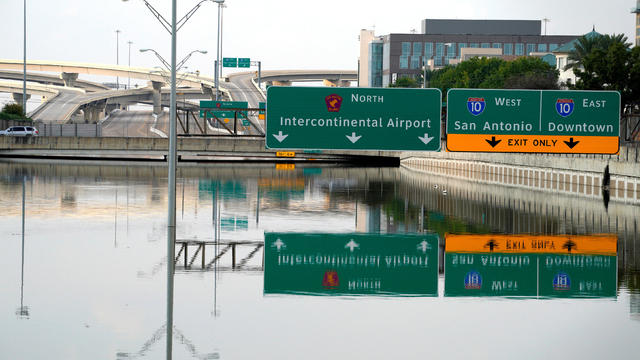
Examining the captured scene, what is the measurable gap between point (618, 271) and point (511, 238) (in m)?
7.31

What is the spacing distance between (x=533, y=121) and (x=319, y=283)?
2375cm

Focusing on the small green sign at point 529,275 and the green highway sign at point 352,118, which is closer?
the small green sign at point 529,275

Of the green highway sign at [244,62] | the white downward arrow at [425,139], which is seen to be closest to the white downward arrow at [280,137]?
the white downward arrow at [425,139]

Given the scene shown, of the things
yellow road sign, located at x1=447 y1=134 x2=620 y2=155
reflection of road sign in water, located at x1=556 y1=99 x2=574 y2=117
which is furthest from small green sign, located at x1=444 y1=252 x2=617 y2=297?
reflection of road sign in water, located at x1=556 y1=99 x2=574 y2=117

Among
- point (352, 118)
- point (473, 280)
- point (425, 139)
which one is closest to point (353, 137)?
point (352, 118)

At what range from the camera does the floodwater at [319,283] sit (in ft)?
44.1

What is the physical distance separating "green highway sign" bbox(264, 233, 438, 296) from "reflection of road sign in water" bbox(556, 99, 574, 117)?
13.5 meters

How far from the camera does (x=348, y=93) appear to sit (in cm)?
3862

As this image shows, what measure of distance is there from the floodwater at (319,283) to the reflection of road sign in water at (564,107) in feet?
13.7

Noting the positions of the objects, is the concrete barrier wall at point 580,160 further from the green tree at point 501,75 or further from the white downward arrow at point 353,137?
the green tree at point 501,75

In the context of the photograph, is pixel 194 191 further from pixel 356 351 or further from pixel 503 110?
pixel 356 351

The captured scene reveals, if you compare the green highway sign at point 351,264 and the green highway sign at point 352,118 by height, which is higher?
the green highway sign at point 352,118

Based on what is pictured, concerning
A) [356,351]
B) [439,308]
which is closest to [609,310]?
[439,308]

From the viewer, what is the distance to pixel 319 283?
19500mm
